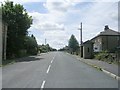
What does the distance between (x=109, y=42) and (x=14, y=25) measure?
105 ft

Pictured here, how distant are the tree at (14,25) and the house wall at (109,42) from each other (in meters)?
27.1

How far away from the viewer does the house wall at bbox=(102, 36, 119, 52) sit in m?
75.9

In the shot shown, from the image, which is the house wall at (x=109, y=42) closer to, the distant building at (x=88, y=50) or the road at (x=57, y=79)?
the distant building at (x=88, y=50)

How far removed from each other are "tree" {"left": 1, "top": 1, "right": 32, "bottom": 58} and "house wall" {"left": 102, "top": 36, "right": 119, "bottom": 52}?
27.1 meters

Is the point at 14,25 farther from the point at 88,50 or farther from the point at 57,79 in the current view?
the point at 57,79

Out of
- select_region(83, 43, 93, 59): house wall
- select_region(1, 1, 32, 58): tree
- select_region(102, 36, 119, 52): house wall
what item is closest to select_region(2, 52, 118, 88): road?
select_region(83, 43, 93, 59): house wall

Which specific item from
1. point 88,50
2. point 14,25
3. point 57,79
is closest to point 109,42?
point 88,50

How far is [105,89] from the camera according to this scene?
12.2 metres

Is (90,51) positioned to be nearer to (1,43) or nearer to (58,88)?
(1,43)

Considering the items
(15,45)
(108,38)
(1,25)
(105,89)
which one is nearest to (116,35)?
(108,38)

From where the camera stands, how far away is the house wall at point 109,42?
75.9 meters

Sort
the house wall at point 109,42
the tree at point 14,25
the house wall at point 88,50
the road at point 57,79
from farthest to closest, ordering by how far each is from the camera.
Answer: the house wall at point 109,42 → the tree at point 14,25 → the house wall at point 88,50 → the road at point 57,79

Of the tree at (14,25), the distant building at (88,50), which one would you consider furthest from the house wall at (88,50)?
the tree at (14,25)

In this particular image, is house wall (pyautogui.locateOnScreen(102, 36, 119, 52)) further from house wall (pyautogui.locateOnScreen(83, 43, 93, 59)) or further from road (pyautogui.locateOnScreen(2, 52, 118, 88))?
road (pyautogui.locateOnScreen(2, 52, 118, 88))
